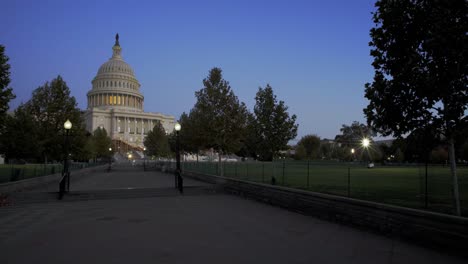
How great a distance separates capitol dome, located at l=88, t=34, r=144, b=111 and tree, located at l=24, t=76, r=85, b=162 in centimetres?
12848

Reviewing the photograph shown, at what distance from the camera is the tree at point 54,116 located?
45406 millimetres

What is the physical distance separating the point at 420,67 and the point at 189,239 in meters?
7.54

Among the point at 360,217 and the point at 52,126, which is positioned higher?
the point at 52,126

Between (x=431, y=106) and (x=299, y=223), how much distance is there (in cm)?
535

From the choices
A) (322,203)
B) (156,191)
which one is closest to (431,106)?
(322,203)

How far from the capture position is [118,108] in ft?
561

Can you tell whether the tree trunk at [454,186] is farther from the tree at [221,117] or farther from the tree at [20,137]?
the tree at [20,137]

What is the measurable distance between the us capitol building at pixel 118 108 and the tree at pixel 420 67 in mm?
155210

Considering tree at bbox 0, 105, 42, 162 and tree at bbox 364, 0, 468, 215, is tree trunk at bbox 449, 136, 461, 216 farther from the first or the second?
tree at bbox 0, 105, 42, 162

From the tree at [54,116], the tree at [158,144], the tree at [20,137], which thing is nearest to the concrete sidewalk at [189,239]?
the tree at [54,116]

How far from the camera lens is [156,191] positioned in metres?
21.7

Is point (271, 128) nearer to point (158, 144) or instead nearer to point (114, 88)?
point (158, 144)

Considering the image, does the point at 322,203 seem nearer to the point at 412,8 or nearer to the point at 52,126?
the point at 412,8

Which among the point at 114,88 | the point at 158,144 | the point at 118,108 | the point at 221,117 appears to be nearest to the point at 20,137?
the point at 221,117
